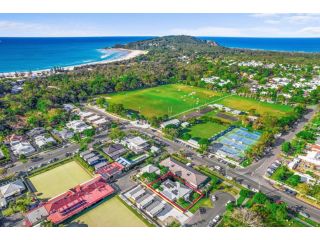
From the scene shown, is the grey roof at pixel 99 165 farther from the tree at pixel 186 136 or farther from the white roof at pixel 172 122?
the white roof at pixel 172 122

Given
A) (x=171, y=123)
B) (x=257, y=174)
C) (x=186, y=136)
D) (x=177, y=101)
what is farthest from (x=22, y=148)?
(x=177, y=101)

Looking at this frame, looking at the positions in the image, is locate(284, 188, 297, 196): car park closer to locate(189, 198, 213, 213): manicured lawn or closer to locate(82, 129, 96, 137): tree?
locate(189, 198, 213, 213): manicured lawn

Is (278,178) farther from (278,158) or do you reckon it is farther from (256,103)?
(256,103)

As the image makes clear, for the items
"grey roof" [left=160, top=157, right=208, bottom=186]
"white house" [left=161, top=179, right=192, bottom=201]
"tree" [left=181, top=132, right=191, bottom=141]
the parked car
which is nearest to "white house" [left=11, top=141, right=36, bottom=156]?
"grey roof" [left=160, top=157, right=208, bottom=186]

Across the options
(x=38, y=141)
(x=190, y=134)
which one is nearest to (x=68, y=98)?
(x=38, y=141)

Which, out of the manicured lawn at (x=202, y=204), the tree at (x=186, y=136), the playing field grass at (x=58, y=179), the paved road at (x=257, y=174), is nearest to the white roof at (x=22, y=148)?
the playing field grass at (x=58, y=179)

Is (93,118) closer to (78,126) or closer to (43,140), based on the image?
(78,126)
